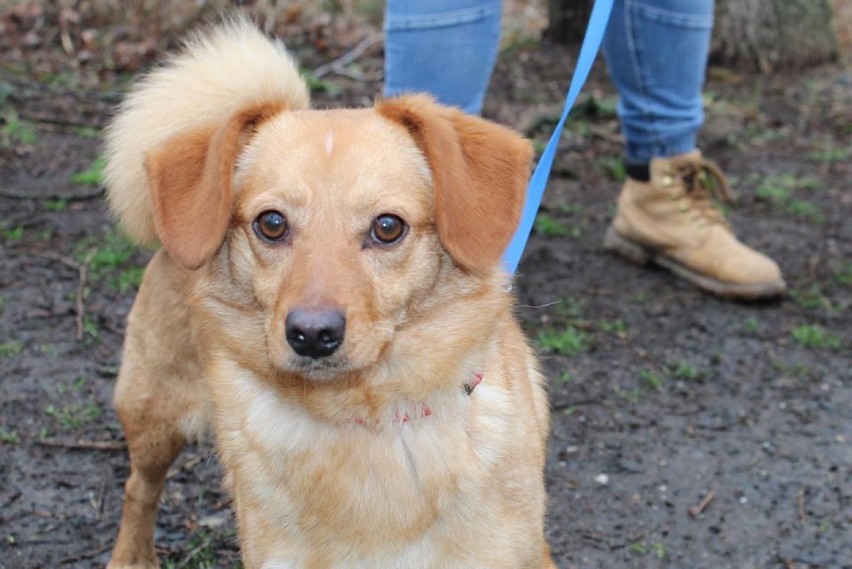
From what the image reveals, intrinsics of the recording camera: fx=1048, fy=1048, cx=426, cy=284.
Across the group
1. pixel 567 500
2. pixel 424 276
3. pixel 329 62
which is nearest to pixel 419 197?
pixel 424 276

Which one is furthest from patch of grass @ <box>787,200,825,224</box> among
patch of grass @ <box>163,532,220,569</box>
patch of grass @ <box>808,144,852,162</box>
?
patch of grass @ <box>163,532,220,569</box>

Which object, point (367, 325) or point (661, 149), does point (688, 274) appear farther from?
point (367, 325)

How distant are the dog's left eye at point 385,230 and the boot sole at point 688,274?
2.60m

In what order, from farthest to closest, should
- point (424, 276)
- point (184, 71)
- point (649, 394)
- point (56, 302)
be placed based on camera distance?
point (56, 302) < point (649, 394) < point (184, 71) < point (424, 276)

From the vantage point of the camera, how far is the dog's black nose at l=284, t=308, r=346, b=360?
205cm

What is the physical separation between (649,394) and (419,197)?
186 cm

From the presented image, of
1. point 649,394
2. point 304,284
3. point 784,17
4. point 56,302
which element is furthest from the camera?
point 784,17

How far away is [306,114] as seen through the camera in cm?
248

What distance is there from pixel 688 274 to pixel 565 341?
85 cm

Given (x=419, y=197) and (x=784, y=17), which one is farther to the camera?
(x=784, y=17)

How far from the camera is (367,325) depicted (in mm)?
2148

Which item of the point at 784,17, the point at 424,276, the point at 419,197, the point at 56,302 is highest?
the point at 419,197

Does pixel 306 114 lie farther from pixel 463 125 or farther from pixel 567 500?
pixel 567 500

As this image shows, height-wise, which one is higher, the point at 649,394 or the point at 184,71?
the point at 184,71
